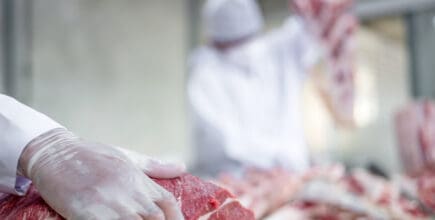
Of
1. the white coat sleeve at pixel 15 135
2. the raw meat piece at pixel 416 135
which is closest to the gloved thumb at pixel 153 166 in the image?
the white coat sleeve at pixel 15 135

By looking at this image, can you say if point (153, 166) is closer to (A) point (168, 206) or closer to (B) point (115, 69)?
(A) point (168, 206)

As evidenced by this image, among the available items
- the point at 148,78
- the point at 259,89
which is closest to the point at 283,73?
the point at 259,89

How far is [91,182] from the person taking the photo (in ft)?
2.54

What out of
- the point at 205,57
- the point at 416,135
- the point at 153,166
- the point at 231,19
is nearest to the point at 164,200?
the point at 153,166

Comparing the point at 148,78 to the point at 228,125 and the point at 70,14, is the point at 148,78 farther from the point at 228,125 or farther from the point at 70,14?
the point at 228,125

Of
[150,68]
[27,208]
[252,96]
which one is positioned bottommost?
[150,68]

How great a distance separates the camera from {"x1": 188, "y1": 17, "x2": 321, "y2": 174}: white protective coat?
3139 millimetres

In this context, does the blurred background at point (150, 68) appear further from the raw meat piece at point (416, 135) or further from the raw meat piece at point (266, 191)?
the raw meat piece at point (266, 191)

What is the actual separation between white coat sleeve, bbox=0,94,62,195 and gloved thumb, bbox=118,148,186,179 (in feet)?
0.43

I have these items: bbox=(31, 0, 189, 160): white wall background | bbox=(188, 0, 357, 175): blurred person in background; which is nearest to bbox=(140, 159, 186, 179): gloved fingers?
bbox=(188, 0, 357, 175): blurred person in background

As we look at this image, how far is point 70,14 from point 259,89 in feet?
6.33

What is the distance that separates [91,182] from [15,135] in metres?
0.19

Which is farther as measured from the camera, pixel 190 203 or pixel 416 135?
pixel 416 135

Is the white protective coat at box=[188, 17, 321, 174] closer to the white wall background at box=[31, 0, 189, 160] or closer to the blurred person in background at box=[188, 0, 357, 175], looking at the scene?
the blurred person in background at box=[188, 0, 357, 175]
